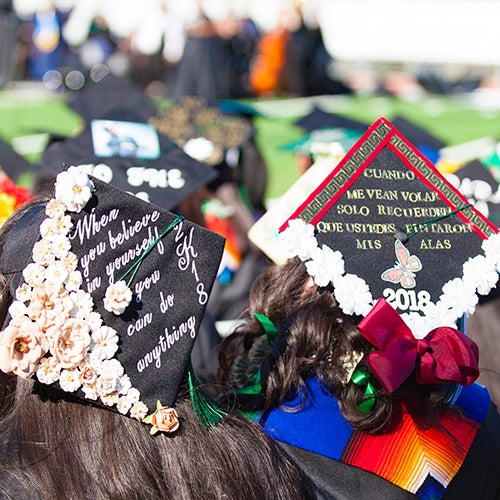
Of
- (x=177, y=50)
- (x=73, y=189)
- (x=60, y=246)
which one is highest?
(x=177, y=50)

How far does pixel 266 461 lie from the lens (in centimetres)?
147

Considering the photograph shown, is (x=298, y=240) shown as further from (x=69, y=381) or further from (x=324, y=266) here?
(x=69, y=381)

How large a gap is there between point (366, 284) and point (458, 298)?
0.73 feet

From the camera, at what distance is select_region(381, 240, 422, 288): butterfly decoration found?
1713mm

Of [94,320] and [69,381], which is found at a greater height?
[94,320]

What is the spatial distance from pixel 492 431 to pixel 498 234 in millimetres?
470

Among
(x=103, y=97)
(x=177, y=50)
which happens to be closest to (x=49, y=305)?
(x=103, y=97)

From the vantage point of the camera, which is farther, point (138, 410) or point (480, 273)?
point (480, 273)

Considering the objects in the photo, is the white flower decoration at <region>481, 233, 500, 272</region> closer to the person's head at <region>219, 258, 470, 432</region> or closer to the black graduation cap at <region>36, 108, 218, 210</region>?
the person's head at <region>219, 258, 470, 432</region>

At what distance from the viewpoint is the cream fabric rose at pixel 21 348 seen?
1.31 metres

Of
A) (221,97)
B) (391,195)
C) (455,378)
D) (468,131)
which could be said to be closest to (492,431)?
(455,378)

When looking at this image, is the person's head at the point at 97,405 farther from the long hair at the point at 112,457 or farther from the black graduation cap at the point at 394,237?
the black graduation cap at the point at 394,237

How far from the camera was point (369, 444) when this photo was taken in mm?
1659

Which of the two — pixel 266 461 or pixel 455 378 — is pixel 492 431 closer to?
pixel 455 378
